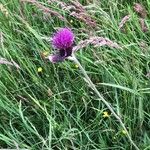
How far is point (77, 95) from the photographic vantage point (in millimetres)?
1992

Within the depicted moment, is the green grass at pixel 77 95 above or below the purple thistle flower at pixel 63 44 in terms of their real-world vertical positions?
below

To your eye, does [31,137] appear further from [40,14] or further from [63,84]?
[40,14]

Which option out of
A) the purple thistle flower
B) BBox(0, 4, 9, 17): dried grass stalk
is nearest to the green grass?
BBox(0, 4, 9, 17): dried grass stalk

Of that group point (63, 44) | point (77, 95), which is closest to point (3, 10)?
point (77, 95)

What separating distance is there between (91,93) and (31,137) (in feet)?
1.13

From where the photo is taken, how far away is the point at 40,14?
245 cm

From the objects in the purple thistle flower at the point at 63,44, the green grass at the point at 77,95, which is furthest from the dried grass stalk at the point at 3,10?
the purple thistle flower at the point at 63,44

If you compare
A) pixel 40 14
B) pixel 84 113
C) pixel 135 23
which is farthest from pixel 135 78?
pixel 40 14

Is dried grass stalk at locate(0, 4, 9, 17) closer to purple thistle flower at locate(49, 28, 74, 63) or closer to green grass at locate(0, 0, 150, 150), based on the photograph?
green grass at locate(0, 0, 150, 150)

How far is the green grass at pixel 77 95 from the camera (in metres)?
1.83

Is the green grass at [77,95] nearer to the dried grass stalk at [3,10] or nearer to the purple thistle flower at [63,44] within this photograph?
the dried grass stalk at [3,10]

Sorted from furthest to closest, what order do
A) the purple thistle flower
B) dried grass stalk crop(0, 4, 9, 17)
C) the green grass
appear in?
1. dried grass stalk crop(0, 4, 9, 17)
2. the green grass
3. the purple thistle flower

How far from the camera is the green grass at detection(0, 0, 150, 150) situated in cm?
183

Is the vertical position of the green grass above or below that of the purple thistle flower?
below
